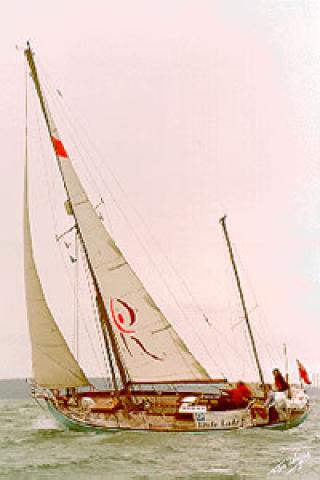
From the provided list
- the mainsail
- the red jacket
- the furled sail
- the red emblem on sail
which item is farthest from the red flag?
the red emblem on sail

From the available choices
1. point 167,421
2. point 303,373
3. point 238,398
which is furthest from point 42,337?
point 303,373

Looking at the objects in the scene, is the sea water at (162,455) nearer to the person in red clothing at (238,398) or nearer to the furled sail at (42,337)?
the person in red clothing at (238,398)

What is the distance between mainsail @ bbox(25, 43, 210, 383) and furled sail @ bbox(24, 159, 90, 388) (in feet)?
6.07

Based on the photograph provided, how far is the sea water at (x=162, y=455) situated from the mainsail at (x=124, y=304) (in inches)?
93.8

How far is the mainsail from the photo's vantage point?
25.7 metres

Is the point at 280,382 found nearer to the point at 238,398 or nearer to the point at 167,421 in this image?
the point at 238,398

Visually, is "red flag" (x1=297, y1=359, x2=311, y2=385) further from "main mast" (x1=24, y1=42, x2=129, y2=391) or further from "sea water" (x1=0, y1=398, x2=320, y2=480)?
"main mast" (x1=24, y1=42, x2=129, y2=391)

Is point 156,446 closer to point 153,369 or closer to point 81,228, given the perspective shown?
point 153,369

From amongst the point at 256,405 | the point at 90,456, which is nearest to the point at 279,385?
the point at 256,405

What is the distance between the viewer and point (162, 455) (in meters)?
21.3

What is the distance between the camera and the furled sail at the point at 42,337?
25.2 m

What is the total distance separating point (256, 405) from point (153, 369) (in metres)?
3.62

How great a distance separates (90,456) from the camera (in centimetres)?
2109

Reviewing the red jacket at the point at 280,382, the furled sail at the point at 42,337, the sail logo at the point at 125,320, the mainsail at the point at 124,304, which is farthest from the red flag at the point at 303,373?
the furled sail at the point at 42,337
